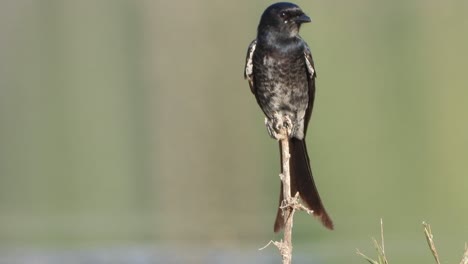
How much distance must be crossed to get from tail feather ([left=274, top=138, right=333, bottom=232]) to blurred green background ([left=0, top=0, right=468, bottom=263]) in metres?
2.40

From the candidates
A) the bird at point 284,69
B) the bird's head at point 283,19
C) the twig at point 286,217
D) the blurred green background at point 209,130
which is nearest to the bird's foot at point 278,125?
the bird at point 284,69

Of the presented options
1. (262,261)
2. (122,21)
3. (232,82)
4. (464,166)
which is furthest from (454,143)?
(122,21)

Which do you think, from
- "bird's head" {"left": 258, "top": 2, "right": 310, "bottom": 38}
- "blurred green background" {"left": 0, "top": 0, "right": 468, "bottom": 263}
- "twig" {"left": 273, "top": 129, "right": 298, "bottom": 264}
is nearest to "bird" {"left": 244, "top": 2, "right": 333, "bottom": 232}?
"bird's head" {"left": 258, "top": 2, "right": 310, "bottom": 38}

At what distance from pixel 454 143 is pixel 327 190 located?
1.79 meters

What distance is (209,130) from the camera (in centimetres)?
991

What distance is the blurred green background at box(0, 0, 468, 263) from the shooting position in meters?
7.22

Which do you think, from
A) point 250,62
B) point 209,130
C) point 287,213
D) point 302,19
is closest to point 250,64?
point 250,62

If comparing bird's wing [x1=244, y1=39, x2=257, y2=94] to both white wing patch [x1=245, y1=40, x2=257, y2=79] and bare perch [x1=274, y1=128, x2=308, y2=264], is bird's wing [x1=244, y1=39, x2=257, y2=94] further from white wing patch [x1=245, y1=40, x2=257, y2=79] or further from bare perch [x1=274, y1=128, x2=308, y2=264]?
bare perch [x1=274, y1=128, x2=308, y2=264]

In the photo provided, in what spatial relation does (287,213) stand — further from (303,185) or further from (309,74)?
(309,74)

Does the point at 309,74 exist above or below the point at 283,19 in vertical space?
below

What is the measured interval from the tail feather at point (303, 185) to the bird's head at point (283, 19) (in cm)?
37

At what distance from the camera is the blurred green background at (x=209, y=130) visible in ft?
23.7

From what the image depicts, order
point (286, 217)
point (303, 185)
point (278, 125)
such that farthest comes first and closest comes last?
point (278, 125) → point (303, 185) → point (286, 217)

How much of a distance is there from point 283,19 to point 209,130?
6283 millimetres
